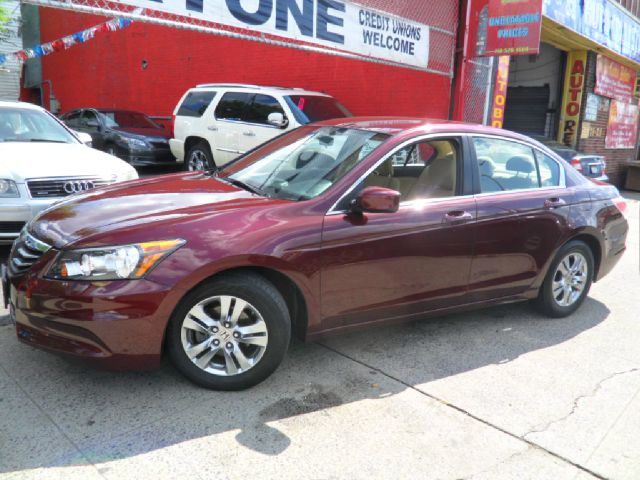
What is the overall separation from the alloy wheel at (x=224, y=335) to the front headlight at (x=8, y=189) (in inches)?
109

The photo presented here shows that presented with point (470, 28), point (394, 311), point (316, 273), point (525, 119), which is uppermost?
point (470, 28)

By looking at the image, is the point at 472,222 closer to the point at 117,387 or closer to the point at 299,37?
the point at 117,387

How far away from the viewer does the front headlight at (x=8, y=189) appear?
191 inches

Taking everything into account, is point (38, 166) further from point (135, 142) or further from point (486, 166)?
point (135, 142)

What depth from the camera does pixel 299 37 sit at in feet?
23.2

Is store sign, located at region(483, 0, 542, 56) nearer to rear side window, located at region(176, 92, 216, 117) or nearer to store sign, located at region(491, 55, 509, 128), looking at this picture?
store sign, located at region(491, 55, 509, 128)

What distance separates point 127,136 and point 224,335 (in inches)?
345

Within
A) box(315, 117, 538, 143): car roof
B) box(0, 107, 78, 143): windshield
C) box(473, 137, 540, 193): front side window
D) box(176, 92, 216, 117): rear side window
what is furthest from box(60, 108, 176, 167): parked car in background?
box(473, 137, 540, 193): front side window

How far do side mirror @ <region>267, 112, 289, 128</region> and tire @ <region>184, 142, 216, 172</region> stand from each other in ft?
5.84

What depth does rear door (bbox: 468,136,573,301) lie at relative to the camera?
407 cm

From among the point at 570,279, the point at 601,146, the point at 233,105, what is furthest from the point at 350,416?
the point at 601,146

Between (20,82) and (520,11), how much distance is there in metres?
20.0

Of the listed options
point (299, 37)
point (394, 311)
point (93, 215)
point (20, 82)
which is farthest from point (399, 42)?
point (20, 82)

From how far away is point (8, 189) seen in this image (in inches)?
192
